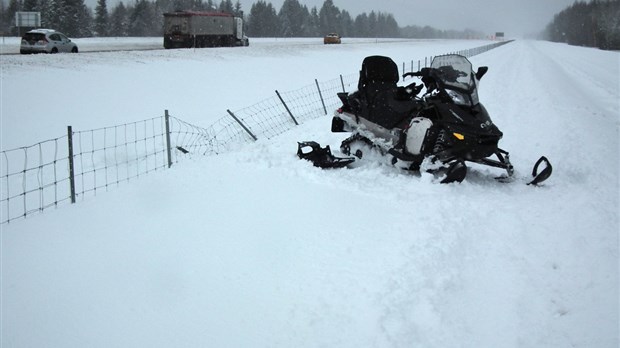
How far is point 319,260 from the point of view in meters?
4.42

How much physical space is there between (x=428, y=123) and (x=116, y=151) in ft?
28.5

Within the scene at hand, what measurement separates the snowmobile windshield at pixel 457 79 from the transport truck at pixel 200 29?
30.2m

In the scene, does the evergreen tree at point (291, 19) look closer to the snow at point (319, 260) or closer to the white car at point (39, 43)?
the white car at point (39, 43)

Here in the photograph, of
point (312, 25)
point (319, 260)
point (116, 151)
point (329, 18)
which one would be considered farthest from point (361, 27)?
point (319, 260)

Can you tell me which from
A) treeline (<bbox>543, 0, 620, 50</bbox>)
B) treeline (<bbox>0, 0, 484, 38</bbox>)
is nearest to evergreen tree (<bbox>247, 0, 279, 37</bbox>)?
treeline (<bbox>0, 0, 484, 38</bbox>)

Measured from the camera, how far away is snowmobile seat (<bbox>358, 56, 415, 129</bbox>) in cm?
761

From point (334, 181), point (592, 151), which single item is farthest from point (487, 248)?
point (592, 151)

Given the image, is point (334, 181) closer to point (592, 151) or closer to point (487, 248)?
point (487, 248)

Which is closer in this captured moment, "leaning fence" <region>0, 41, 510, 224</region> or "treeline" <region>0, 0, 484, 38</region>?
"leaning fence" <region>0, 41, 510, 224</region>

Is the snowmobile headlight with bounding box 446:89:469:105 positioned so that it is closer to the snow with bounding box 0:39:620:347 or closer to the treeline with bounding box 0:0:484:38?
the snow with bounding box 0:39:620:347

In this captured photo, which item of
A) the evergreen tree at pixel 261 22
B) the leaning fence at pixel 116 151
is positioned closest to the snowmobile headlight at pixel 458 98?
the leaning fence at pixel 116 151

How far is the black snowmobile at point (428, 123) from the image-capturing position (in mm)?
6535

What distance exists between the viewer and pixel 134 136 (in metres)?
13.3

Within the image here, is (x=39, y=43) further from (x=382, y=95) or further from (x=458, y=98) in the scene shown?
(x=458, y=98)
